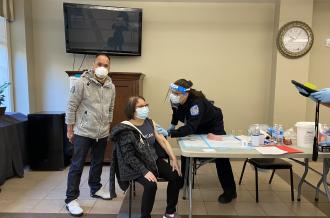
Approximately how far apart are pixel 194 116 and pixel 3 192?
2.22m

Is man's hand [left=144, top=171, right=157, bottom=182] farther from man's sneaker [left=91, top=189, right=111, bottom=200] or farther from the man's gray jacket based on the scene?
man's sneaker [left=91, top=189, right=111, bottom=200]

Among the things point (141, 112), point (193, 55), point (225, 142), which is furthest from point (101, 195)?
point (193, 55)

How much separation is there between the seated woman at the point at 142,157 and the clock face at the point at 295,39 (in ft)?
8.37

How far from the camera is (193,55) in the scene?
4.11m

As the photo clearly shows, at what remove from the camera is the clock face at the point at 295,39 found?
3807 mm

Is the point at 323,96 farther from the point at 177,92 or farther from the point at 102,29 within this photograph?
the point at 102,29

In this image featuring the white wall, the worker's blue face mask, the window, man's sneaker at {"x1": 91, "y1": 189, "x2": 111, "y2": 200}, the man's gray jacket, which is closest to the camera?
the worker's blue face mask

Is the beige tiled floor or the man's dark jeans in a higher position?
the man's dark jeans

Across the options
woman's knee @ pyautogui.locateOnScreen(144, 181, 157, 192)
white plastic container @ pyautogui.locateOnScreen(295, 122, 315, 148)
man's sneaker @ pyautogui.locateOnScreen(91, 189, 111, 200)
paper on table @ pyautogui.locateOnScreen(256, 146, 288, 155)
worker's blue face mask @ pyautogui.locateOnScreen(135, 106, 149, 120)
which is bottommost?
man's sneaker @ pyautogui.locateOnScreen(91, 189, 111, 200)

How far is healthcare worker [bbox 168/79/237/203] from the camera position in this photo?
→ 2492 millimetres

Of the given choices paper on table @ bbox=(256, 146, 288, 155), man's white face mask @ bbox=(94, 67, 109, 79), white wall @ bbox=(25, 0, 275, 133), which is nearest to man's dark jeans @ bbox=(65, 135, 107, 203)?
man's white face mask @ bbox=(94, 67, 109, 79)

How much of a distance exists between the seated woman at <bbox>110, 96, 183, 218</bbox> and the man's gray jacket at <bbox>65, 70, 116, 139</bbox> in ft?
1.26

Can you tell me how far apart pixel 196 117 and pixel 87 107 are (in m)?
1.01

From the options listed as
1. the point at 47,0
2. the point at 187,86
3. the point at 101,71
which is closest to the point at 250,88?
the point at 187,86
